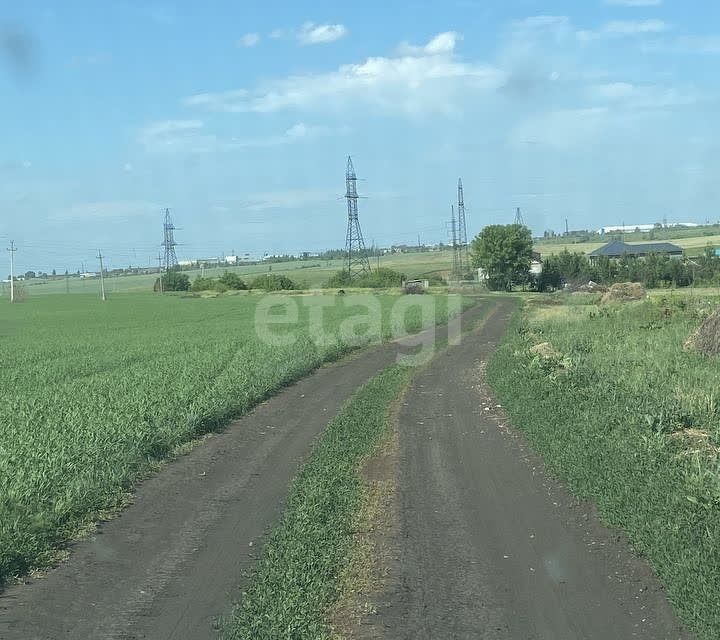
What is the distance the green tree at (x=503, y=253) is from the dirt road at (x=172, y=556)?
8213 cm

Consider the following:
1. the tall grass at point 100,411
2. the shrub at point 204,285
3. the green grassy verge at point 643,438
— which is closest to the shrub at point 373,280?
the shrub at point 204,285

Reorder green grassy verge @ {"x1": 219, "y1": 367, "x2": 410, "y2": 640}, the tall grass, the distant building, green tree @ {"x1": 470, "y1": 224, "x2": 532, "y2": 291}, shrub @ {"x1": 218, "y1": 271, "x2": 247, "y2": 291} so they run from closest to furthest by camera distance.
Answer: green grassy verge @ {"x1": 219, "y1": 367, "x2": 410, "y2": 640}
the tall grass
green tree @ {"x1": 470, "y1": 224, "x2": 532, "y2": 291}
the distant building
shrub @ {"x1": 218, "y1": 271, "x2": 247, "y2": 291}

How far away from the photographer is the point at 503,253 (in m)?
93.2

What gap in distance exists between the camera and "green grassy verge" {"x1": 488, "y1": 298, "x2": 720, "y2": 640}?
6.76m

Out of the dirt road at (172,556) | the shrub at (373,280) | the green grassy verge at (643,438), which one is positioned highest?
the shrub at (373,280)

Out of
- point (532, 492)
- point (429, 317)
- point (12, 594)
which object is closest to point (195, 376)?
point (532, 492)

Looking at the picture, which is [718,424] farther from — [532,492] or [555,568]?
[555,568]

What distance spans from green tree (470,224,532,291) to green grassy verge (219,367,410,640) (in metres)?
82.3

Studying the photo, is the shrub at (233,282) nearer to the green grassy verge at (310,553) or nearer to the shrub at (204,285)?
the shrub at (204,285)

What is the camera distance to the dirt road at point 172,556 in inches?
250

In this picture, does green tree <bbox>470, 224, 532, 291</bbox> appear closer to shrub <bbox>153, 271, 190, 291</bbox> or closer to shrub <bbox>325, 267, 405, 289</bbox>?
shrub <bbox>325, 267, 405, 289</bbox>

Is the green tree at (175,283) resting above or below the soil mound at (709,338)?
above

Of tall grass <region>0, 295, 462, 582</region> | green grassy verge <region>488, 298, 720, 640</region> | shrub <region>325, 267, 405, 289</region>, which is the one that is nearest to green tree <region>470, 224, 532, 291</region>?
shrub <region>325, 267, 405, 289</region>

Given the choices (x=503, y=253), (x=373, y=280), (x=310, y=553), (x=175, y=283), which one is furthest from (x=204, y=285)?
(x=310, y=553)
